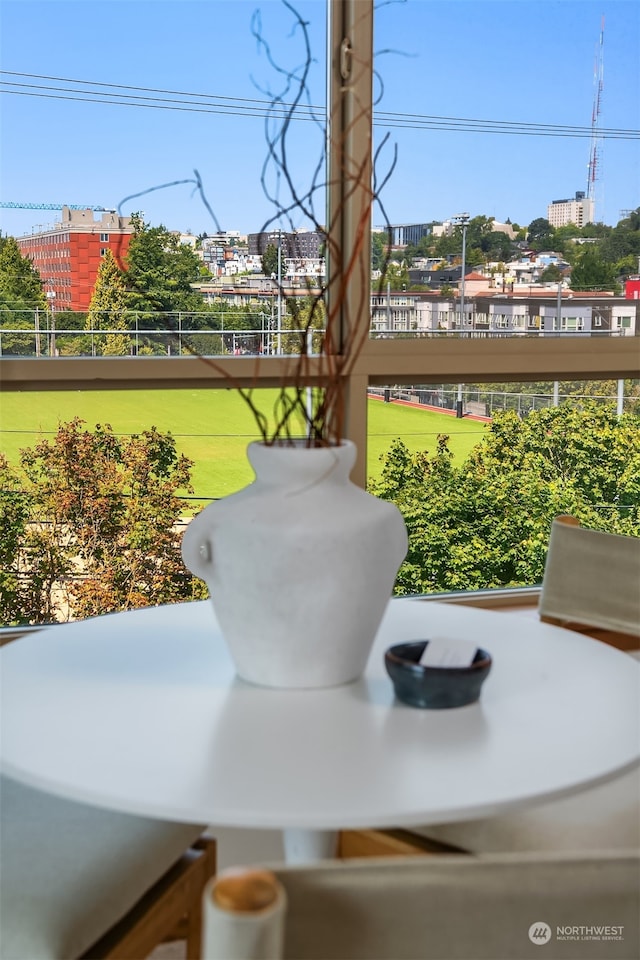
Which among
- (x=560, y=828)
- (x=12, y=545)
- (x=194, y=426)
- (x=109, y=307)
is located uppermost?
(x=109, y=307)

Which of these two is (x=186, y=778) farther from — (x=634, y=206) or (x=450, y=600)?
(x=634, y=206)

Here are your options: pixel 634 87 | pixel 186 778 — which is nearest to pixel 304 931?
pixel 186 778

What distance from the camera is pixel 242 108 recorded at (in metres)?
3.94

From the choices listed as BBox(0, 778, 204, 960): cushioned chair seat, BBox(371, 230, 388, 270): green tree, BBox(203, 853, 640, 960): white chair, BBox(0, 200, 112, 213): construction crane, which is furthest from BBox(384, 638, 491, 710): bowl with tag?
BBox(0, 200, 112, 213): construction crane

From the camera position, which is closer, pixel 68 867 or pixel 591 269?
pixel 68 867

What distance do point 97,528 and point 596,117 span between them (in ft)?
9.54

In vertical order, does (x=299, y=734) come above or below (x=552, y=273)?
below

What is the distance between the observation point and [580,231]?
378cm

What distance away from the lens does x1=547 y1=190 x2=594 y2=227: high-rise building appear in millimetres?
3738

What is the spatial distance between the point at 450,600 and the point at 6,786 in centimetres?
225

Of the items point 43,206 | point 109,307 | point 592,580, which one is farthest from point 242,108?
point 592,580

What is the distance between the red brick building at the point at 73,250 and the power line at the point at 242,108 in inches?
17.1

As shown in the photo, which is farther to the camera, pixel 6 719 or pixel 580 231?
pixel 580 231

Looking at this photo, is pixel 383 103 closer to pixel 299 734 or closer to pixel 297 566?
pixel 297 566
